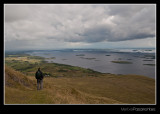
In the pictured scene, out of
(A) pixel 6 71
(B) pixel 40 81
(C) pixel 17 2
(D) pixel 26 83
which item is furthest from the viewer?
(D) pixel 26 83

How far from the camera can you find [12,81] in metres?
20.3

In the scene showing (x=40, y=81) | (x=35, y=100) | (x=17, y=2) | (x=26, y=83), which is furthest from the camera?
(x=26, y=83)

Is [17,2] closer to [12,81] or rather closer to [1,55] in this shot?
[1,55]

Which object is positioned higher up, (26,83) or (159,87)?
(159,87)

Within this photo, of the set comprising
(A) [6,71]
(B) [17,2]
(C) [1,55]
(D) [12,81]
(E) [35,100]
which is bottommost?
(E) [35,100]

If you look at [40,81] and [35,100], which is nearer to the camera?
[35,100]

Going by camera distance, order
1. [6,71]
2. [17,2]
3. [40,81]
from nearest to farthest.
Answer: [17,2]
[40,81]
[6,71]

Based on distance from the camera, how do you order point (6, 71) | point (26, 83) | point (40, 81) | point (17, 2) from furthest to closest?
point (26, 83) → point (6, 71) → point (40, 81) → point (17, 2)
